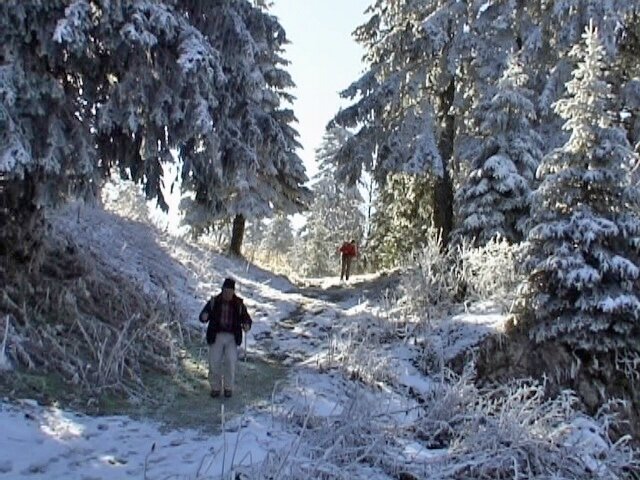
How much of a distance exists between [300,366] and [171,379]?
1923mm

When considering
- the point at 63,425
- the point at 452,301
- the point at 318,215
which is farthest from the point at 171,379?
the point at 318,215

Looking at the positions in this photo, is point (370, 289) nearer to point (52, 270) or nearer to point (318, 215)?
point (52, 270)

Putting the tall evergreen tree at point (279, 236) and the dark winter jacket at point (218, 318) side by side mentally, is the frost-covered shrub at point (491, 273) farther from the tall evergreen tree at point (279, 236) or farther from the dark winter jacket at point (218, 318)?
the tall evergreen tree at point (279, 236)

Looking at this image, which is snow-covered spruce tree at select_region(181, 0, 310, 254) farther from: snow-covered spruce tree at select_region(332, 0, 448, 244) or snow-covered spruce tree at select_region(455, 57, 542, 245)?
snow-covered spruce tree at select_region(332, 0, 448, 244)

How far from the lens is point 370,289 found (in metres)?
16.0

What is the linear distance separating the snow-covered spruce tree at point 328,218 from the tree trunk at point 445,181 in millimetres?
19573

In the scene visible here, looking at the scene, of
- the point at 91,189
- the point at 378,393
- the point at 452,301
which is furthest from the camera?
the point at 452,301

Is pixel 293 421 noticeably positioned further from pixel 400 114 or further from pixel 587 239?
pixel 400 114

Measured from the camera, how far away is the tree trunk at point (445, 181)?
16.4m

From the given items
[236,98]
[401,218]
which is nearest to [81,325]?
[236,98]

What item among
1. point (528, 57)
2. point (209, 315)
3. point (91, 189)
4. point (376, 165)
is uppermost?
point (528, 57)

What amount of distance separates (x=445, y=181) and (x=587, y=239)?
27.2 feet

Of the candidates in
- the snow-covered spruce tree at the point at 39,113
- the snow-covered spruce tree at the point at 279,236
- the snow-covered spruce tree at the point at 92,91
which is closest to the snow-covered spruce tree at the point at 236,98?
the snow-covered spruce tree at the point at 92,91

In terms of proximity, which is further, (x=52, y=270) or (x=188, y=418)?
(x=52, y=270)
